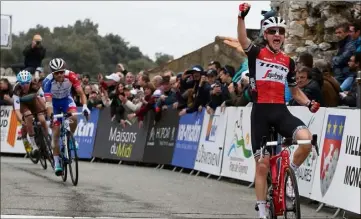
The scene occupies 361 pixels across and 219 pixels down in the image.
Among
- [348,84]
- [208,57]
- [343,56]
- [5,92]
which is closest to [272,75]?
[348,84]

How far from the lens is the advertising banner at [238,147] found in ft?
52.9

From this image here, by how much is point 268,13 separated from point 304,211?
2942mm

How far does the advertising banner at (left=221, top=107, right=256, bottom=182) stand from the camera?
52.9 feet

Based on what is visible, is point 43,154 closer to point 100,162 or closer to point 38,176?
point 38,176

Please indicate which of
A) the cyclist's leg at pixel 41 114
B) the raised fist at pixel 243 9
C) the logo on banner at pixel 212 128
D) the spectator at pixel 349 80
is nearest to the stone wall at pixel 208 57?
the logo on banner at pixel 212 128

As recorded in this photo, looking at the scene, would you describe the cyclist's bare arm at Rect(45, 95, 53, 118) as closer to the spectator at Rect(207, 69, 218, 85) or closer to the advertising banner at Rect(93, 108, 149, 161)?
the spectator at Rect(207, 69, 218, 85)

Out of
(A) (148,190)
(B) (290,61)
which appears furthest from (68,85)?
(B) (290,61)

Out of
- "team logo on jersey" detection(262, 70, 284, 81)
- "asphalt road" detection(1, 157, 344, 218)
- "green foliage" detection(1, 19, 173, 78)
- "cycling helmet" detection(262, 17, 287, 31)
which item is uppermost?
"green foliage" detection(1, 19, 173, 78)

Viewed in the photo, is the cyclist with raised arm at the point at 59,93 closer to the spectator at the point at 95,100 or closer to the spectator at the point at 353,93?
the spectator at the point at 353,93

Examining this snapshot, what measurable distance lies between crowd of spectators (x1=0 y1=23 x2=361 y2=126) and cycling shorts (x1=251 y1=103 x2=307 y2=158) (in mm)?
3626

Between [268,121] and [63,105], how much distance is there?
269 inches

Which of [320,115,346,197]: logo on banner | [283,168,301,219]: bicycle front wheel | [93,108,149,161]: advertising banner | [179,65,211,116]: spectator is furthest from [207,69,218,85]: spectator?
[283,168,301,219]: bicycle front wheel

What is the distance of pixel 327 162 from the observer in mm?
12648

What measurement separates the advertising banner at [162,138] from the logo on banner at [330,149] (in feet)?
27.7
